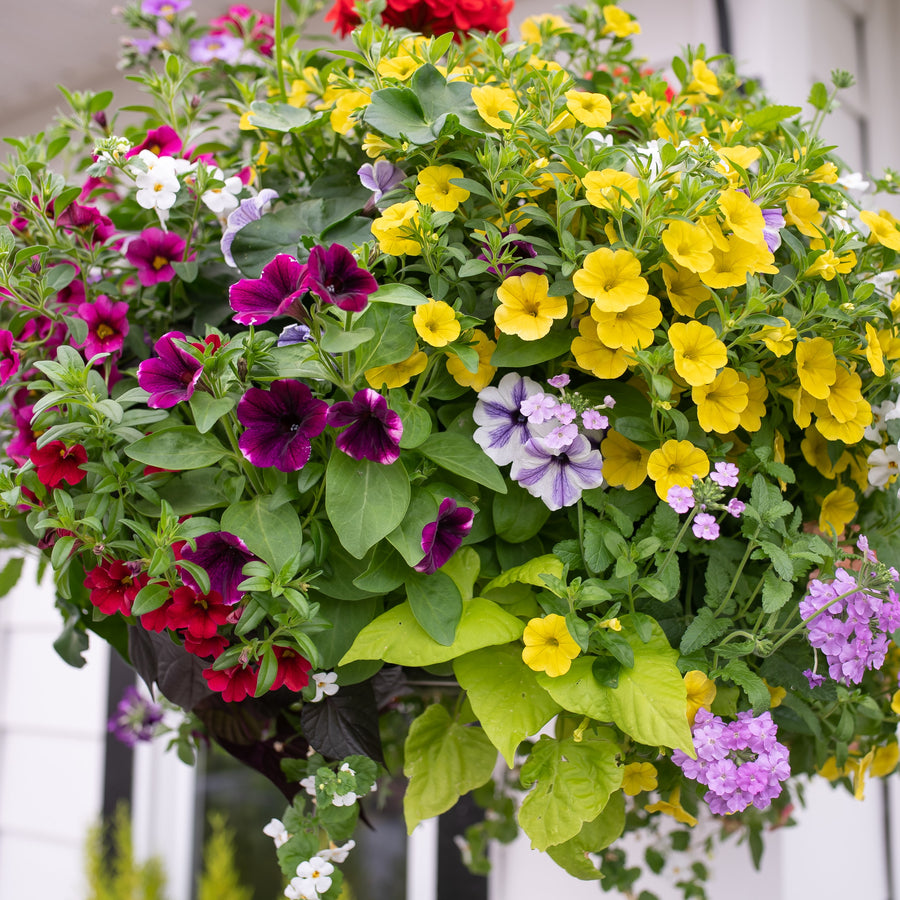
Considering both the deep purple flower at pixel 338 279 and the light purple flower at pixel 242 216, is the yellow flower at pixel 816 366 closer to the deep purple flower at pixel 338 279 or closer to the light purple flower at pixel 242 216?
the deep purple flower at pixel 338 279

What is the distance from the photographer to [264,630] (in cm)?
50

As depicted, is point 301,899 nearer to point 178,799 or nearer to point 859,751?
point 859,751

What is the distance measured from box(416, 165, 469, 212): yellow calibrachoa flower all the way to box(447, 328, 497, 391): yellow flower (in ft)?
0.28

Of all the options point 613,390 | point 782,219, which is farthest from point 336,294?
point 782,219

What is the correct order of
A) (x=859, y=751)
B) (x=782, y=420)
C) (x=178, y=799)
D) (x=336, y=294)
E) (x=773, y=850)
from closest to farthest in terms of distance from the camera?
(x=336, y=294) < (x=782, y=420) < (x=859, y=751) < (x=773, y=850) < (x=178, y=799)

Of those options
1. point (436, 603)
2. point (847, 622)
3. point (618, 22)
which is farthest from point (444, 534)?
point (618, 22)

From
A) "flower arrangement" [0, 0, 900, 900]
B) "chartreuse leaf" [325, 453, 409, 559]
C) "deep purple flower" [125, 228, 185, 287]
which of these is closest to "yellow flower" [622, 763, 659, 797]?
"flower arrangement" [0, 0, 900, 900]

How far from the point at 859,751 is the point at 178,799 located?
5.77ft

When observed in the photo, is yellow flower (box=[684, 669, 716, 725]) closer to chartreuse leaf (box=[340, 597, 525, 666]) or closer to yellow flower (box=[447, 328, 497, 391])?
chartreuse leaf (box=[340, 597, 525, 666])

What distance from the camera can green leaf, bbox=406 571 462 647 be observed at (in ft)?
1.56

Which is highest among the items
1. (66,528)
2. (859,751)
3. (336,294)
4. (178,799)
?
(336,294)

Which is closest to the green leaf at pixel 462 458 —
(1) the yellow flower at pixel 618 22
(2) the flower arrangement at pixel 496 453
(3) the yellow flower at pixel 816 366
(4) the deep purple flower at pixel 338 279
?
(2) the flower arrangement at pixel 496 453

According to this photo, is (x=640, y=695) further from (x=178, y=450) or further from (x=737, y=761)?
(x=178, y=450)

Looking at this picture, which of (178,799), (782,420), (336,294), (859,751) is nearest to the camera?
(336,294)
